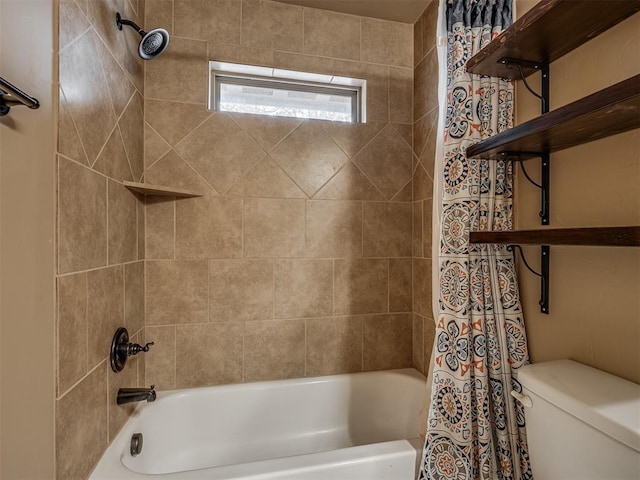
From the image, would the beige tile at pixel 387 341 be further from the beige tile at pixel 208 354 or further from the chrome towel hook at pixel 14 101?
the chrome towel hook at pixel 14 101

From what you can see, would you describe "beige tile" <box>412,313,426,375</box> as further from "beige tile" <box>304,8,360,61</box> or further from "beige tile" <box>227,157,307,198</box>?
"beige tile" <box>304,8,360,61</box>

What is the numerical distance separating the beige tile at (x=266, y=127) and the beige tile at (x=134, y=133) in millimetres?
420

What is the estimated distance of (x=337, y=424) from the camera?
1.66 meters

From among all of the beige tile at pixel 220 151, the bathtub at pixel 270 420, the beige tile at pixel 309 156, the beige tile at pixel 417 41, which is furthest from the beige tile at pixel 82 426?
the beige tile at pixel 417 41

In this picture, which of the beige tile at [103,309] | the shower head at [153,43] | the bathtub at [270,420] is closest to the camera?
the beige tile at [103,309]

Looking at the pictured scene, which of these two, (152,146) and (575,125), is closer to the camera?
(575,125)

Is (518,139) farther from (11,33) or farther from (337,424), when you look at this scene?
(337,424)

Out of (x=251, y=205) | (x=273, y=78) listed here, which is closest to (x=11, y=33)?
(x=251, y=205)

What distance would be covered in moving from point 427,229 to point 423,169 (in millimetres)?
328

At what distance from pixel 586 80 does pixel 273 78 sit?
4.54ft

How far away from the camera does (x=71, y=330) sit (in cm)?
86

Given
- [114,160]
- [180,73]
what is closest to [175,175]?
[114,160]

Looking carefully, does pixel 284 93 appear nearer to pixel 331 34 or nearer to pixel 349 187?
pixel 331 34

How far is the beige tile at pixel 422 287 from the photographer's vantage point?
1.66m
